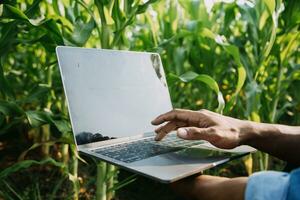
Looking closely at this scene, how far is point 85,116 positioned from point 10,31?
0.33 metres

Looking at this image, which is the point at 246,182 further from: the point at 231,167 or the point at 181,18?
the point at 181,18

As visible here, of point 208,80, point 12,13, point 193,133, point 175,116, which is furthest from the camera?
point 208,80

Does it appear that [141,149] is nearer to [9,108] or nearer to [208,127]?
[208,127]

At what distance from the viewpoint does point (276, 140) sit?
0.58 m

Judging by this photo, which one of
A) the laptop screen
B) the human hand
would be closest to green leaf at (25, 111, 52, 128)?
the laptop screen

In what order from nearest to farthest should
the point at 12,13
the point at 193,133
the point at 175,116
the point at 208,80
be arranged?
the point at 193,133 → the point at 175,116 → the point at 12,13 → the point at 208,80

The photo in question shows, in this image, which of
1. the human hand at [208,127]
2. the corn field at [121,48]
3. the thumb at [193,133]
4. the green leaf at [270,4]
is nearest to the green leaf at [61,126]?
the corn field at [121,48]

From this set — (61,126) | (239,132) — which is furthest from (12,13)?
(239,132)

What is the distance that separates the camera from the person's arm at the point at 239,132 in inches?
20.8

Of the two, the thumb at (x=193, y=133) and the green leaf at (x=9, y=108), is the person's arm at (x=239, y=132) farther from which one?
the green leaf at (x=9, y=108)

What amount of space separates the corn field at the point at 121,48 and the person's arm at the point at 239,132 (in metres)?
0.23

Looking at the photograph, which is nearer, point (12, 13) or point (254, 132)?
point (254, 132)

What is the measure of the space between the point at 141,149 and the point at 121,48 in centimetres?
36

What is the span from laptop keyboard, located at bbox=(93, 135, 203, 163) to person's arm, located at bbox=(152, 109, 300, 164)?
0.14 feet
